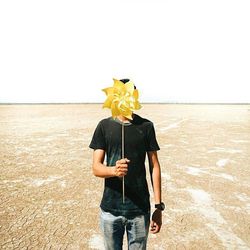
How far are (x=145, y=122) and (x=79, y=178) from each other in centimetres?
626

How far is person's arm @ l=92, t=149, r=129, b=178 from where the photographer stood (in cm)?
237

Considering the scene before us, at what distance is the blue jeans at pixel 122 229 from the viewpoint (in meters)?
2.61

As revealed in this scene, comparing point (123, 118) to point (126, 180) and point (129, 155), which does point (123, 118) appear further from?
point (126, 180)

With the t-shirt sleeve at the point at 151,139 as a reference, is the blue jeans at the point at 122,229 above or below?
below

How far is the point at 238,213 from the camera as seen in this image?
19.6ft
